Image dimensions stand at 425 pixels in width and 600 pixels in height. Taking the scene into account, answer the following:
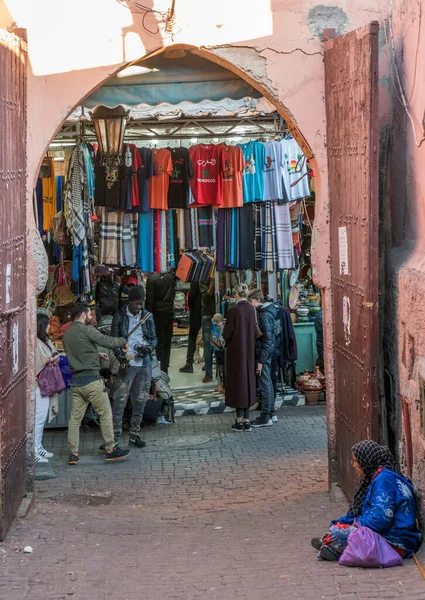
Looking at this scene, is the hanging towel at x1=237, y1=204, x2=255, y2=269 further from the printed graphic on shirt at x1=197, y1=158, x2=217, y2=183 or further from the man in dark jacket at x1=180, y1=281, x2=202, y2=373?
the man in dark jacket at x1=180, y1=281, x2=202, y2=373

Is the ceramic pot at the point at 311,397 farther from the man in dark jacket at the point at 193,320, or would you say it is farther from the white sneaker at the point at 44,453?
the white sneaker at the point at 44,453

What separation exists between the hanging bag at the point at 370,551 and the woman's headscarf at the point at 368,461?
47cm

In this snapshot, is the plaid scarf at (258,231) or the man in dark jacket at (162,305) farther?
the man in dark jacket at (162,305)

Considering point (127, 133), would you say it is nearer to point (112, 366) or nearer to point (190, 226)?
point (190, 226)

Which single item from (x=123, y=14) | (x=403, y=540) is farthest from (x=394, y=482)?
(x=123, y=14)

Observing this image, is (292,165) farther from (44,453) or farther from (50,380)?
(44,453)

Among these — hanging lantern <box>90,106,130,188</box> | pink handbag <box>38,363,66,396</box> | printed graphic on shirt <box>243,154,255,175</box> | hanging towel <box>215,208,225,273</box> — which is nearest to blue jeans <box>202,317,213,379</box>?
hanging towel <box>215,208,225,273</box>

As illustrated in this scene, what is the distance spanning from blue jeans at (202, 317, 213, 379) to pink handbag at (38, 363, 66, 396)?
13.0ft

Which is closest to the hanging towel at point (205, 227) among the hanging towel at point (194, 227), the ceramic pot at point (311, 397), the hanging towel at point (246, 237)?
the hanging towel at point (194, 227)

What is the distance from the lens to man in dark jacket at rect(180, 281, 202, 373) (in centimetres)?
1347

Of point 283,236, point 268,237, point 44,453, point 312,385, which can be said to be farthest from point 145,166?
point 44,453

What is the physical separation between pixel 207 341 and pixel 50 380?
13.8 feet

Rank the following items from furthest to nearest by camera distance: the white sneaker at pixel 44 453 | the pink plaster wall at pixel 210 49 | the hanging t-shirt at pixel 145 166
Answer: the hanging t-shirt at pixel 145 166
the white sneaker at pixel 44 453
the pink plaster wall at pixel 210 49

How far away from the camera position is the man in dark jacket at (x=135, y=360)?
9.86 metres
